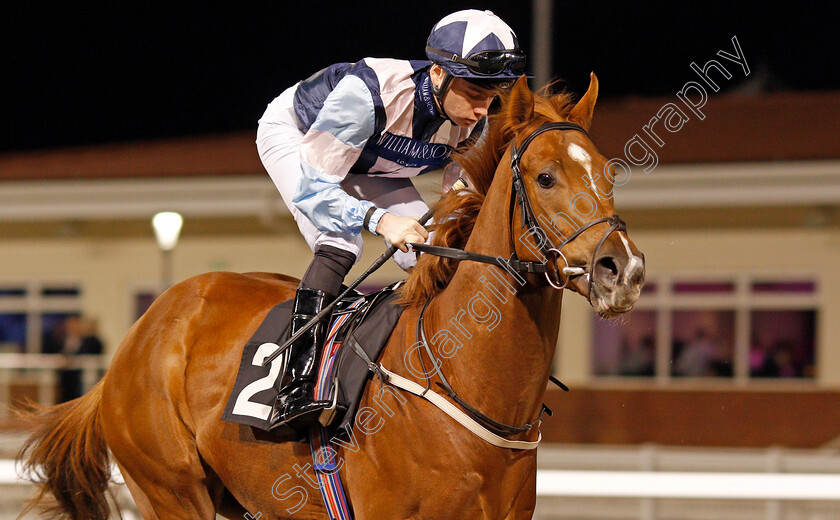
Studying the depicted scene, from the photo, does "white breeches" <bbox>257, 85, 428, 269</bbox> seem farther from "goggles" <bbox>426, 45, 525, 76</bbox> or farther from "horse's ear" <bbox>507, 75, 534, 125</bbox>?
"horse's ear" <bbox>507, 75, 534, 125</bbox>

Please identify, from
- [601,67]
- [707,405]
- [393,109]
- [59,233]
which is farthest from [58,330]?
[601,67]

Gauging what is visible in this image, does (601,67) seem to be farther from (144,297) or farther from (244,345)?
(244,345)

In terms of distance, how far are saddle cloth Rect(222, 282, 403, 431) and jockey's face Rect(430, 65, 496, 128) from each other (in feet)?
1.92

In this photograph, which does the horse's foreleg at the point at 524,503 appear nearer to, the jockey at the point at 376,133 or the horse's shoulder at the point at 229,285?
the jockey at the point at 376,133

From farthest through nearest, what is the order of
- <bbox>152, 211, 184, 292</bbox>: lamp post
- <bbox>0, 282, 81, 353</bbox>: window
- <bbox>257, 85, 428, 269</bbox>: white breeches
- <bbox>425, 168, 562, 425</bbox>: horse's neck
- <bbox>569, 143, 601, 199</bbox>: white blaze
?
<bbox>0, 282, 81, 353</bbox>: window → <bbox>152, 211, 184, 292</bbox>: lamp post → <bbox>257, 85, 428, 269</bbox>: white breeches → <bbox>425, 168, 562, 425</bbox>: horse's neck → <bbox>569, 143, 601, 199</bbox>: white blaze

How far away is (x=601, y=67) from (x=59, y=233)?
13.4 m

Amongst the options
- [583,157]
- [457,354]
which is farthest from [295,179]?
[583,157]

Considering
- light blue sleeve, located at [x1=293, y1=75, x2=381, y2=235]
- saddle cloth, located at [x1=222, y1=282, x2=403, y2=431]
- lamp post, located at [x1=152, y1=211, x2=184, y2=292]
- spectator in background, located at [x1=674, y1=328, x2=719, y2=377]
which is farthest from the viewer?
spectator in background, located at [x1=674, y1=328, x2=719, y2=377]

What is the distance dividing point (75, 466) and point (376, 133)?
188cm

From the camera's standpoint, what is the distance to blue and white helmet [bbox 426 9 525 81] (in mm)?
2787

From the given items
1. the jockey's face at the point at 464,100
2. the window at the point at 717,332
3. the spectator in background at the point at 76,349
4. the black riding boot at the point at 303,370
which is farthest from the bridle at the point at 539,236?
the window at the point at 717,332

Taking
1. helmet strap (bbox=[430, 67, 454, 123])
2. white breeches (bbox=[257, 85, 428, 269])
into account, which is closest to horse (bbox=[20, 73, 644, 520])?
helmet strap (bbox=[430, 67, 454, 123])

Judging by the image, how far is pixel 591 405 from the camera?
984 cm

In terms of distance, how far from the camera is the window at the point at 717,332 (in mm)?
10227
